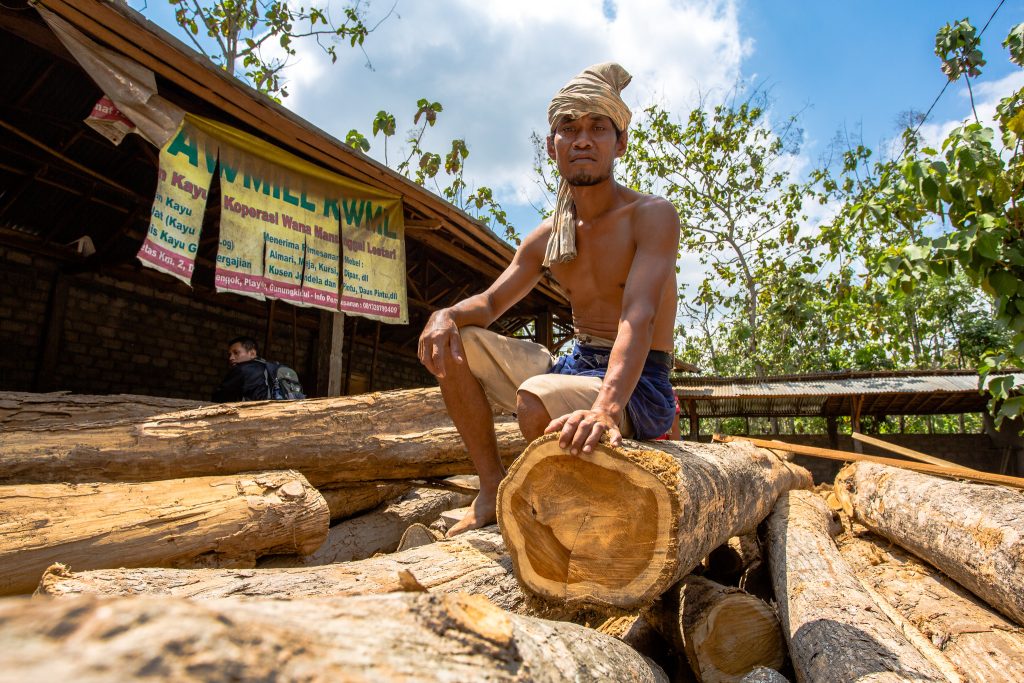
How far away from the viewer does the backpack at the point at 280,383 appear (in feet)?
17.1

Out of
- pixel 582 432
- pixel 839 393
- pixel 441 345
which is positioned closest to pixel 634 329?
pixel 582 432

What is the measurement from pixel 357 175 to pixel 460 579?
4.45 metres

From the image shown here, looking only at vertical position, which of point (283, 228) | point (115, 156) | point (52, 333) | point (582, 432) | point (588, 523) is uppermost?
point (115, 156)

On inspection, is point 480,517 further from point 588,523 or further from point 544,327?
point 544,327

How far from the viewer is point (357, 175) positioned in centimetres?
554

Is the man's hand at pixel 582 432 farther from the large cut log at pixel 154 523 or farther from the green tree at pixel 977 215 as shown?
the green tree at pixel 977 215

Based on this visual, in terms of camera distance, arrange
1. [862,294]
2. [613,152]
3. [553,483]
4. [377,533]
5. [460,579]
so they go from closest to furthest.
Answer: [553,483] < [460,579] < [613,152] < [377,533] < [862,294]

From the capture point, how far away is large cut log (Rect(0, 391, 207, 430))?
107 inches

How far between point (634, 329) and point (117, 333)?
8091 mm

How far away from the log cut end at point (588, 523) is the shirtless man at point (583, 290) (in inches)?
23.8

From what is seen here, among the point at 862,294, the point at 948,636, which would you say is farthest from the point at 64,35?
the point at 862,294

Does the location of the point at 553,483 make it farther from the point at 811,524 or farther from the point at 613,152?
the point at 811,524

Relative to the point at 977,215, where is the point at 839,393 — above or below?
below

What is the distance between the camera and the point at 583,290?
106 inches
